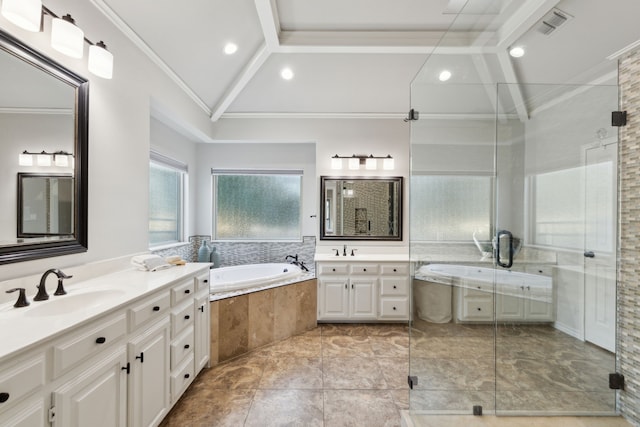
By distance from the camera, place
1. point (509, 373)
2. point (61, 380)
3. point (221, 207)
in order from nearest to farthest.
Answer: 1. point (61, 380)
2. point (509, 373)
3. point (221, 207)

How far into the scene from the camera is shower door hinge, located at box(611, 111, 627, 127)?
1743 millimetres

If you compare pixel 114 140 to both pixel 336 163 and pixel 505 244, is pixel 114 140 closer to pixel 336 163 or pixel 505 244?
pixel 336 163

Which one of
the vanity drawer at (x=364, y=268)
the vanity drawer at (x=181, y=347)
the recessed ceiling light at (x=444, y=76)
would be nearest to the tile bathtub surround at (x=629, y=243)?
the recessed ceiling light at (x=444, y=76)

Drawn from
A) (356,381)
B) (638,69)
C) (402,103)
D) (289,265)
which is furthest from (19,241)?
(402,103)

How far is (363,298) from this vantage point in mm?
3488

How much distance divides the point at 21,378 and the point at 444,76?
2845mm

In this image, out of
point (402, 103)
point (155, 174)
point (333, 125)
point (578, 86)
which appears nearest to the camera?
point (578, 86)

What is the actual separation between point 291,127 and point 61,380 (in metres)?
3.41

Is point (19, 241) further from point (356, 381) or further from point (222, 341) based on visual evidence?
point (356, 381)

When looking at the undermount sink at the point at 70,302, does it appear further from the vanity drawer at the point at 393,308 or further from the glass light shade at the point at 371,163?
the glass light shade at the point at 371,163

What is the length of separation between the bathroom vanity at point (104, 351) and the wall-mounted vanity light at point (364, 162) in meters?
2.32

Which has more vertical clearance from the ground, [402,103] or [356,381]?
[402,103]

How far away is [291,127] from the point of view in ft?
12.8

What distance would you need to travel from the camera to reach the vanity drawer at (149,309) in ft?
4.88
